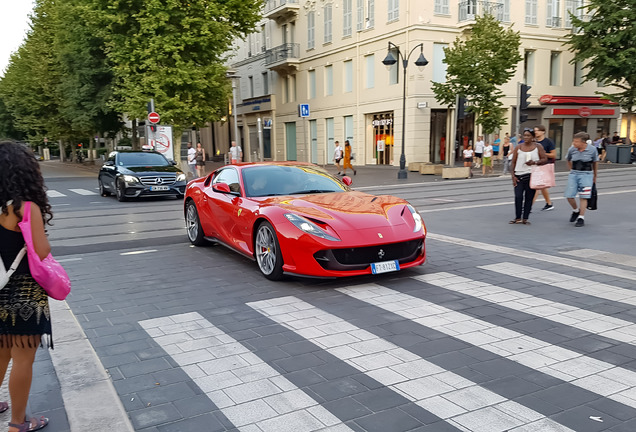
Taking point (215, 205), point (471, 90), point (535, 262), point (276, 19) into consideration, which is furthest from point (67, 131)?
point (535, 262)

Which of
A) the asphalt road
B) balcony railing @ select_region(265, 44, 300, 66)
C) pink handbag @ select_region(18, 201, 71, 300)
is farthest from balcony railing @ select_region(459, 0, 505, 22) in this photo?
pink handbag @ select_region(18, 201, 71, 300)

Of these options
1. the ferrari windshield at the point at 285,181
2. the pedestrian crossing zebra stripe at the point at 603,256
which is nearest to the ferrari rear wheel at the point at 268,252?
the ferrari windshield at the point at 285,181

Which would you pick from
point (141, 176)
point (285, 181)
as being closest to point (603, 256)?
point (285, 181)

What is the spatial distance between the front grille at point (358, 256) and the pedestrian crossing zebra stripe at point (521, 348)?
41 cm

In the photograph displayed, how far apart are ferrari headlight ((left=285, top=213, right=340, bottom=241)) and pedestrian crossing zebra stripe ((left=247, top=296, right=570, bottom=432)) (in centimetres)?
101

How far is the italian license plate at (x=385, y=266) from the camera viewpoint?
6.27 metres

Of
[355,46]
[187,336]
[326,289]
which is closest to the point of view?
[187,336]

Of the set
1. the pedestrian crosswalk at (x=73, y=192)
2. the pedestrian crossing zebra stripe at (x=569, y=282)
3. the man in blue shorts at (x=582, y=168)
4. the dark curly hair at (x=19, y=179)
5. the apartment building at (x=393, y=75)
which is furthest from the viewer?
the apartment building at (x=393, y=75)

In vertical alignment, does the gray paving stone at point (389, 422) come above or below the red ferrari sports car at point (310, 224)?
below

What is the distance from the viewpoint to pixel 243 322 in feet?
17.0

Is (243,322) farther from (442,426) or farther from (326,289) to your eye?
(442,426)

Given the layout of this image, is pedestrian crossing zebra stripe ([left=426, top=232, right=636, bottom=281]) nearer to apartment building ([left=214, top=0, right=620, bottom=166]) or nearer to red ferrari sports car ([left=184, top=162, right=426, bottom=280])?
red ferrari sports car ([left=184, top=162, right=426, bottom=280])

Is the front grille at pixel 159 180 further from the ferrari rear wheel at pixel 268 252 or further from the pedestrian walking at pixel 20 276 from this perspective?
the pedestrian walking at pixel 20 276

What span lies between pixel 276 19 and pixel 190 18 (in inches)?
731
